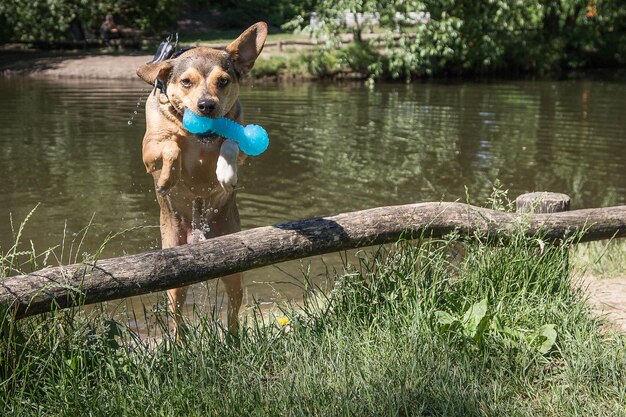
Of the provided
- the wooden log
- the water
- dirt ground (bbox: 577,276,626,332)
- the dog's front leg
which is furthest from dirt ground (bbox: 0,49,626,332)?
the wooden log

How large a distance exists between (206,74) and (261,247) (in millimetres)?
1307

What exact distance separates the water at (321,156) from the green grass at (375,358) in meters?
1.82

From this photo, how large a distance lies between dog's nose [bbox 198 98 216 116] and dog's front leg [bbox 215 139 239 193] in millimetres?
225

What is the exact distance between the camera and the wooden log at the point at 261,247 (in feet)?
13.4

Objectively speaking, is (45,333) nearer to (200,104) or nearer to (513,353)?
(200,104)

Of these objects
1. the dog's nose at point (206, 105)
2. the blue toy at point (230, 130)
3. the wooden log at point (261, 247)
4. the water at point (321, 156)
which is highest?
the dog's nose at point (206, 105)

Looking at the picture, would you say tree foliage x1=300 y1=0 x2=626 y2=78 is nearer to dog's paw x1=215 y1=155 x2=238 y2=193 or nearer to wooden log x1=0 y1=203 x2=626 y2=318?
wooden log x1=0 y1=203 x2=626 y2=318

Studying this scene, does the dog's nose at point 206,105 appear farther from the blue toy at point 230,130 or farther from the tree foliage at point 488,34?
the tree foliage at point 488,34

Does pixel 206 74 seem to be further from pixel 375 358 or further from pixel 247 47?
pixel 375 358

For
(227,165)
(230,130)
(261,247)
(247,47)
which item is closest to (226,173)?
(227,165)

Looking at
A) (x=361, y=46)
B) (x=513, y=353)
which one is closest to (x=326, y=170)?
(x=513, y=353)

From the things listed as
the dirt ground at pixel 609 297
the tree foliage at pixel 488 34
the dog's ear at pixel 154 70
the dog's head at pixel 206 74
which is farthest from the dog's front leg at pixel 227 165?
the tree foliage at pixel 488 34

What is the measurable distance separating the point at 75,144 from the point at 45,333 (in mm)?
11933

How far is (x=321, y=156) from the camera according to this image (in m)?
14.6
